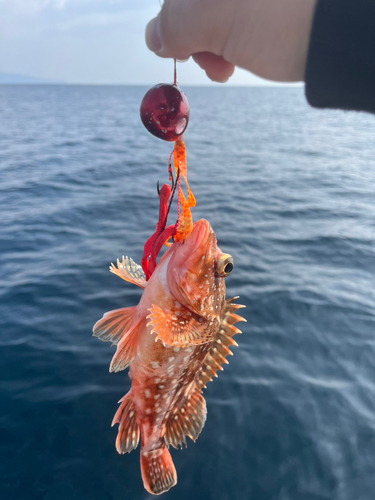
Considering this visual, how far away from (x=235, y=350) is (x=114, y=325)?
3777 millimetres

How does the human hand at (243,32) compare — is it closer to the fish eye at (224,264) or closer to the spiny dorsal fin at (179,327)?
the fish eye at (224,264)

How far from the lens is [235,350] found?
6.73m

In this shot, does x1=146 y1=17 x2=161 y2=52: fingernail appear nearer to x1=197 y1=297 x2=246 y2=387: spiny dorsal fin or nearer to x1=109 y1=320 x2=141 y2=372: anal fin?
x1=109 y1=320 x2=141 y2=372: anal fin

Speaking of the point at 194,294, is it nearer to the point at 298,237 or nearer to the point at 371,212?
the point at 298,237

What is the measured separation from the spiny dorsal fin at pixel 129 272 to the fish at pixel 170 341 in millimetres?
11

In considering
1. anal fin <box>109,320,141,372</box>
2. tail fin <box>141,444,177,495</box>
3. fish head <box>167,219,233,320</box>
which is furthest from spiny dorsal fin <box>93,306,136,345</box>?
tail fin <box>141,444,177,495</box>

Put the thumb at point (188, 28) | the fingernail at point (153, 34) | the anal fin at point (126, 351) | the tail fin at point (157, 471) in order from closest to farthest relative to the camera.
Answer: the thumb at point (188, 28), the fingernail at point (153, 34), the anal fin at point (126, 351), the tail fin at point (157, 471)

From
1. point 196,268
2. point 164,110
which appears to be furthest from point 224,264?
point 164,110

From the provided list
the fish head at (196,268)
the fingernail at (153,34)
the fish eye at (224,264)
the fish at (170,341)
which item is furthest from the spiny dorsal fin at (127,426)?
the fingernail at (153,34)

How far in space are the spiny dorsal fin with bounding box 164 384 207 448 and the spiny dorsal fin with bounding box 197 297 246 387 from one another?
1.24 feet

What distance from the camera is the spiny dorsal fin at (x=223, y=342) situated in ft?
12.8

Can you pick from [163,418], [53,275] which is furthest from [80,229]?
[163,418]

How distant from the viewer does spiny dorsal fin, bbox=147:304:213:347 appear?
9.95ft

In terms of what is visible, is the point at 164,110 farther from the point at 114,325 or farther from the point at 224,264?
the point at 114,325
